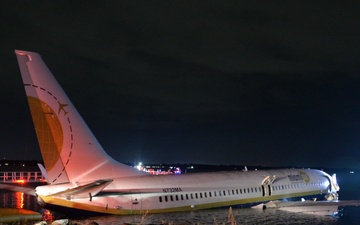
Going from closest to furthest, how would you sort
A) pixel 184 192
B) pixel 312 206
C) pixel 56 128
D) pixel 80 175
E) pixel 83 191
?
pixel 83 191 < pixel 56 128 < pixel 80 175 < pixel 184 192 < pixel 312 206

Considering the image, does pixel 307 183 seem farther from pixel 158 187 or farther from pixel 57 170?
pixel 57 170

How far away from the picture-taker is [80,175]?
928 inches

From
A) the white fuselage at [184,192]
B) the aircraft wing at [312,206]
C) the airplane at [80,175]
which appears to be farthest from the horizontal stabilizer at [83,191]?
the aircraft wing at [312,206]

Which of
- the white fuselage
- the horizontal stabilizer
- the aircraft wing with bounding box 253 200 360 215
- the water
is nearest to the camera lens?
the horizontal stabilizer

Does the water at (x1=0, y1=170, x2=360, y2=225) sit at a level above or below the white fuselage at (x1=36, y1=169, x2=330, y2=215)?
below

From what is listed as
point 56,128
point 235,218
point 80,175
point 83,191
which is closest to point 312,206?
point 235,218

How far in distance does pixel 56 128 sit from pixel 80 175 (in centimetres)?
281

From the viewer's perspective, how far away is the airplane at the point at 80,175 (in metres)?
22.4

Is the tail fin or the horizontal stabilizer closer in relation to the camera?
the tail fin

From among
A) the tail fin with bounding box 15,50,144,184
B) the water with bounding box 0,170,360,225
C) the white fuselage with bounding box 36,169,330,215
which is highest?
the tail fin with bounding box 15,50,144,184

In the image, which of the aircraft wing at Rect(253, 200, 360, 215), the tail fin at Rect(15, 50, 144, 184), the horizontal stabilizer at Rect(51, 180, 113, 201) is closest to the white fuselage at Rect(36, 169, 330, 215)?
the horizontal stabilizer at Rect(51, 180, 113, 201)

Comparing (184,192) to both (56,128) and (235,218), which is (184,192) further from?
(56,128)

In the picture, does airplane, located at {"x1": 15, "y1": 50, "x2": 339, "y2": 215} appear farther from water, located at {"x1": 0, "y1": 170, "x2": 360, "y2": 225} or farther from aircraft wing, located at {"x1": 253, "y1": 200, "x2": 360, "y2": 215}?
aircraft wing, located at {"x1": 253, "y1": 200, "x2": 360, "y2": 215}

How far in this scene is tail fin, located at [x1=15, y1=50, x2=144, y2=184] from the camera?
22.2 m
